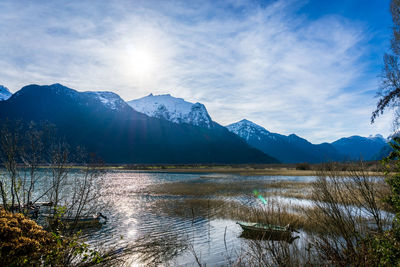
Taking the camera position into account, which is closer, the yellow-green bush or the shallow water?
the yellow-green bush

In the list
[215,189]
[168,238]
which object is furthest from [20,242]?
[215,189]

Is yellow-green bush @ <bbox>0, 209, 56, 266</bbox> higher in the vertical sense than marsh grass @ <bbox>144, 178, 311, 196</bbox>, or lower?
higher

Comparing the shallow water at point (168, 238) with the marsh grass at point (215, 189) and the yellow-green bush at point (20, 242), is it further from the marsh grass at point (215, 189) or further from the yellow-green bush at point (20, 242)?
the marsh grass at point (215, 189)

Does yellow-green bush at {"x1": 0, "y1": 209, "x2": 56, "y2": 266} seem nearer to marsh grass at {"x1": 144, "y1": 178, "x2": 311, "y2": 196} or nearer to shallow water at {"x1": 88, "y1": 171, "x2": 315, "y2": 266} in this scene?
shallow water at {"x1": 88, "y1": 171, "x2": 315, "y2": 266}

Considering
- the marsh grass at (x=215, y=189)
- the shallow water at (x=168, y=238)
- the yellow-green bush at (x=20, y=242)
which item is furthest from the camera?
the marsh grass at (x=215, y=189)

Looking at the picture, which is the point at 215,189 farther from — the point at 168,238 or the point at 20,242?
the point at 20,242

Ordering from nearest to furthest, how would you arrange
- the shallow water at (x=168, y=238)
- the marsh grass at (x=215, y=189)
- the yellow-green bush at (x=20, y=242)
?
the yellow-green bush at (x=20, y=242) < the shallow water at (x=168, y=238) < the marsh grass at (x=215, y=189)

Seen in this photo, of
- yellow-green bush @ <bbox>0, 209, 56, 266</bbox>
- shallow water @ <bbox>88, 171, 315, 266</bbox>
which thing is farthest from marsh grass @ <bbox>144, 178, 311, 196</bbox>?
yellow-green bush @ <bbox>0, 209, 56, 266</bbox>

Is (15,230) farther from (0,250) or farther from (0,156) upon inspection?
(0,156)

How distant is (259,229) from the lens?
15.0 metres

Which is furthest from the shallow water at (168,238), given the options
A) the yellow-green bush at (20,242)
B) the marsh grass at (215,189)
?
the marsh grass at (215,189)

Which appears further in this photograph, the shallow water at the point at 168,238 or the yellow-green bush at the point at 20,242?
the shallow water at the point at 168,238

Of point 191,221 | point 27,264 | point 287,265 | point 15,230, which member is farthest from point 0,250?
point 191,221

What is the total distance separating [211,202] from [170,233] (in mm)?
12973
